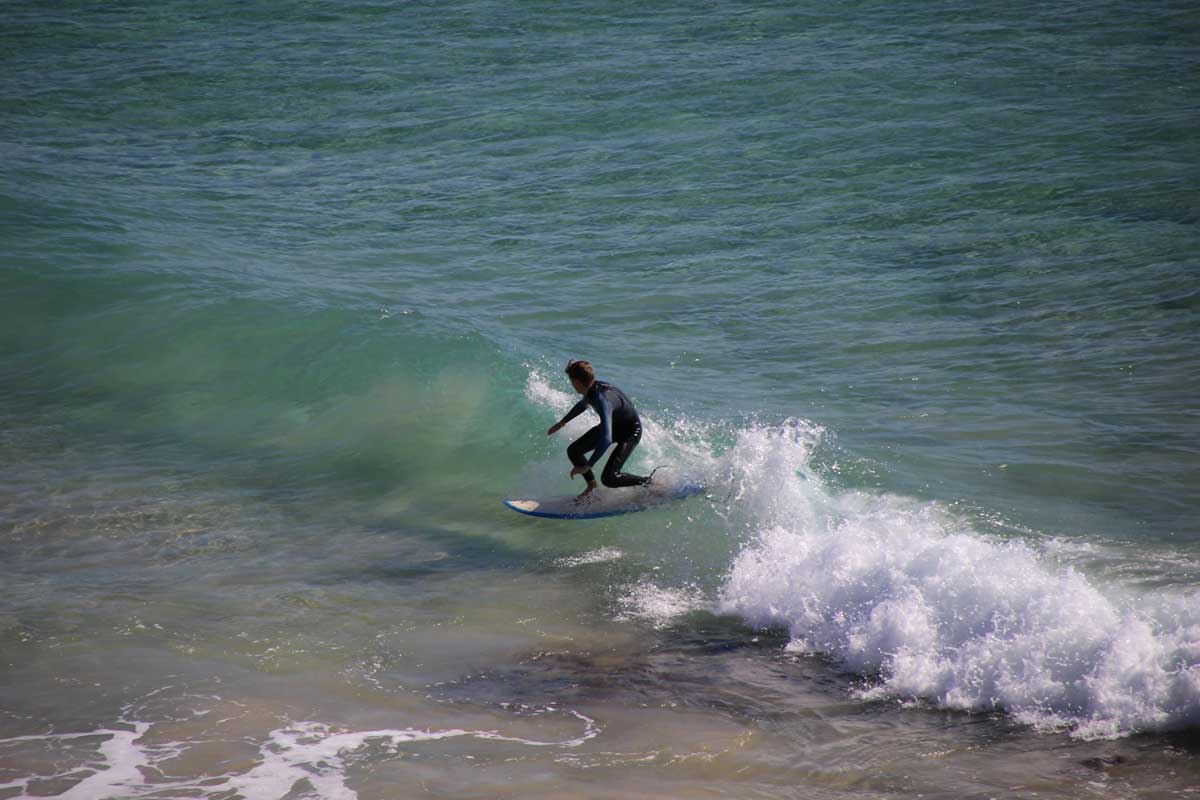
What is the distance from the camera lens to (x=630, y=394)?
1380 centimetres

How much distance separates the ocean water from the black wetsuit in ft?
1.65

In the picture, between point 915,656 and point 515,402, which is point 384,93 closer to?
point 515,402

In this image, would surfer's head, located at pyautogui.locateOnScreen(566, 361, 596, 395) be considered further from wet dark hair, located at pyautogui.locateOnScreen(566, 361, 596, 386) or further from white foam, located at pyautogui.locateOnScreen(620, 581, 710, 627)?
white foam, located at pyautogui.locateOnScreen(620, 581, 710, 627)

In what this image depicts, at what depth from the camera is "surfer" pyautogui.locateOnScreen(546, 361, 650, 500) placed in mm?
10664

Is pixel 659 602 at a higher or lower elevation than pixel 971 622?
lower

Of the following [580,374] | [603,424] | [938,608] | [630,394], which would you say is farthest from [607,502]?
[938,608]

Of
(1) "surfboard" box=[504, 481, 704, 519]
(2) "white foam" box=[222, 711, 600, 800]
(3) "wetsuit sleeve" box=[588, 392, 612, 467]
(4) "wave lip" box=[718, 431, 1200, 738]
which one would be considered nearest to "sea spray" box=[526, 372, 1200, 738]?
(4) "wave lip" box=[718, 431, 1200, 738]

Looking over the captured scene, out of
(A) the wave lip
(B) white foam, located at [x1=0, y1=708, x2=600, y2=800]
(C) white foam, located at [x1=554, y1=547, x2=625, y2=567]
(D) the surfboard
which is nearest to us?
(B) white foam, located at [x1=0, y1=708, x2=600, y2=800]

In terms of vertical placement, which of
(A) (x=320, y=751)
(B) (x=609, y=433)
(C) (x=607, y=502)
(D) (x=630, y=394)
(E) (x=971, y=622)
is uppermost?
(B) (x=609, y=433)

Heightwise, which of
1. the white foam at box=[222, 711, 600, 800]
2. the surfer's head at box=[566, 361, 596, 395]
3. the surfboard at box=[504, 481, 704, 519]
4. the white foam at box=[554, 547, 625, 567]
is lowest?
the white foam at box=[222, 711, 600, 800]

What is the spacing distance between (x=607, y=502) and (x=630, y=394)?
2851 mm

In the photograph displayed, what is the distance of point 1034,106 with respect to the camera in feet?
75.9

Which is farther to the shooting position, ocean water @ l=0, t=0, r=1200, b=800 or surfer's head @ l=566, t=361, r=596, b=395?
surfer's head @ l=566, t=361, r=596, b=395

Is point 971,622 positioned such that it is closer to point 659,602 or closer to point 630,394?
point 659,602
